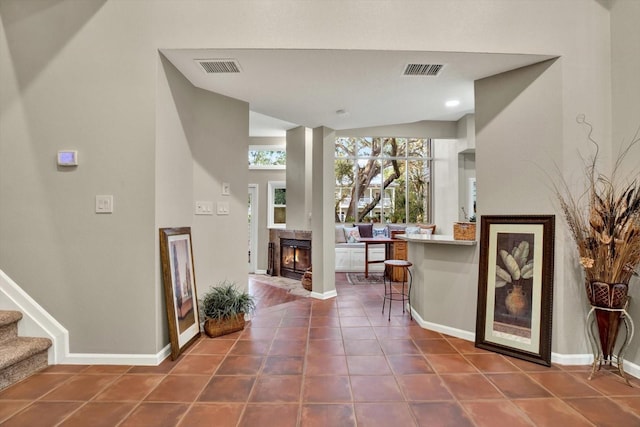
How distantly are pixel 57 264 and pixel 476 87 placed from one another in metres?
3.83

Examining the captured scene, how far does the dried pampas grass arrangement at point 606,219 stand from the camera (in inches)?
82.7

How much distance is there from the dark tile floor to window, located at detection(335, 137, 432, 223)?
4821 millimetres

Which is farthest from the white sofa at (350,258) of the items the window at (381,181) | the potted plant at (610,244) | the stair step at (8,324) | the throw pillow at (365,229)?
the stair step at (8,324)

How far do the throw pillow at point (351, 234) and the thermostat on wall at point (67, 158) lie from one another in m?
5.11

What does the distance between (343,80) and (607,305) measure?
268cm

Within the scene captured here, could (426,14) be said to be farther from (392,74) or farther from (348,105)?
(348,105)

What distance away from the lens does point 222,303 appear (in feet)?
9.69

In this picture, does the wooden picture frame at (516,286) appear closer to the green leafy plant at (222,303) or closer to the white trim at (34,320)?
the green leafy plant at (222,303)

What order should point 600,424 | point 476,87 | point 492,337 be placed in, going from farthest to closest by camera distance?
point 476,87
point 492,337
point 600,424

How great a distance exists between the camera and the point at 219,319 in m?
2.91

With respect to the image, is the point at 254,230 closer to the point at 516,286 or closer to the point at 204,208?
the point at 204,208

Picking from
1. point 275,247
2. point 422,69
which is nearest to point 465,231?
point 422,69

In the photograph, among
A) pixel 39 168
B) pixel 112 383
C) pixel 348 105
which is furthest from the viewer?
pixel 348 105

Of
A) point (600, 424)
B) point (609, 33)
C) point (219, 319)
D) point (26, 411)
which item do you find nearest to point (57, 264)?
point (26, 411)
